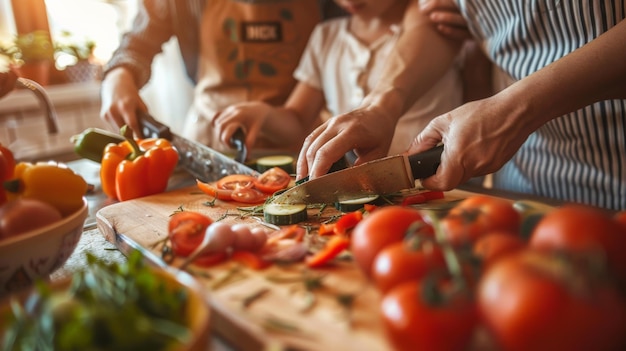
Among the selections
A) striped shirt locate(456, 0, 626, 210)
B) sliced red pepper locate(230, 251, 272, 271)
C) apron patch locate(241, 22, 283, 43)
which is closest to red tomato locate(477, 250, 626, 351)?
sliced red pepper locate(230, 251, 272, 271)

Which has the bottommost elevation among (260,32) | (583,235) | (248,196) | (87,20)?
(248,196)

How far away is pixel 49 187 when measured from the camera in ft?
3.24

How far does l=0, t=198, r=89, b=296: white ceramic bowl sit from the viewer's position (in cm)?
83

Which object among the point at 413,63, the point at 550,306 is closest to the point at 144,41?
the point at 413,63

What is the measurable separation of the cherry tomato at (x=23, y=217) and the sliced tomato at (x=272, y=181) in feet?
2.18

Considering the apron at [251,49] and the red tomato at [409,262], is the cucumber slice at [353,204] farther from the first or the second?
the apron at [251,49]

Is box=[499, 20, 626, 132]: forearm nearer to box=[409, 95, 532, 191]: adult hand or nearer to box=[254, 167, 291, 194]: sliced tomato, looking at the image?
box=[409, 95, 532, 191]: adult hand

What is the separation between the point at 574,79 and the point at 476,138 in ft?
0.87

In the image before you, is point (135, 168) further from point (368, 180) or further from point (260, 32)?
point (260, 32)

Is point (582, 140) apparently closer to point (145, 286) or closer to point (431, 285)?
point (431, 285)

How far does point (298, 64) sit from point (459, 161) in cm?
147

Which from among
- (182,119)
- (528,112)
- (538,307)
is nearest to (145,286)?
(538,307)

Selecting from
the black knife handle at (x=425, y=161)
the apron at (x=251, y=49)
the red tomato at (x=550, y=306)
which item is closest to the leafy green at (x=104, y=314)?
the red tomato at (x=550, y=306)

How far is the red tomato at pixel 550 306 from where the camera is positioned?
521 millimetres
